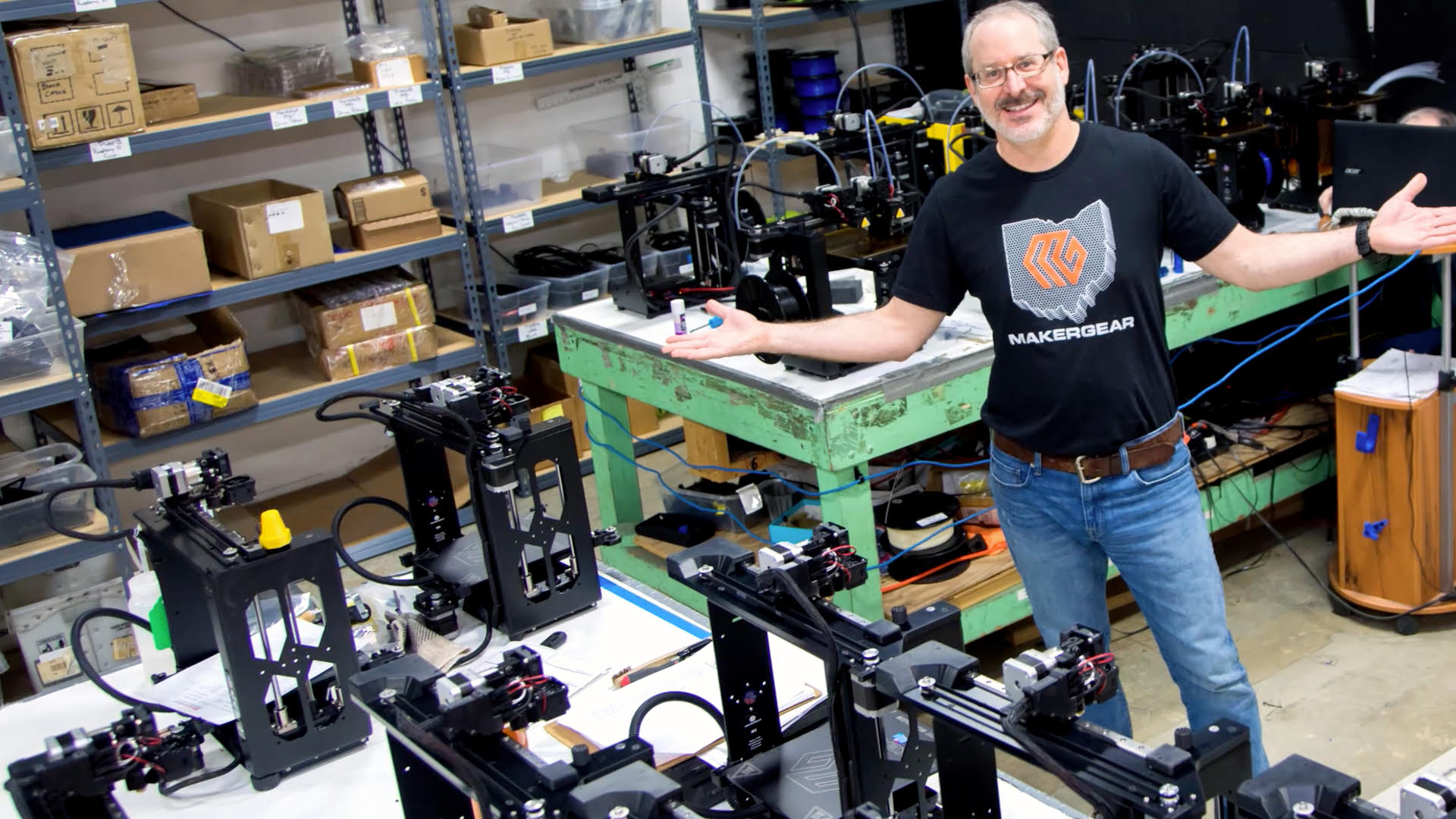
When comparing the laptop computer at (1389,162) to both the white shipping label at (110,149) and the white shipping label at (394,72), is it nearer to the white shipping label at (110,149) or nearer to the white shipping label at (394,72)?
the white shipping label at (394,72)

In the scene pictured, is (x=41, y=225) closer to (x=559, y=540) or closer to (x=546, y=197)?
(x=546, y=197)

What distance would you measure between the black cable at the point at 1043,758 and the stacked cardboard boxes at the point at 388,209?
3302mm

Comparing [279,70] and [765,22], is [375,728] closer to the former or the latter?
[279,70]

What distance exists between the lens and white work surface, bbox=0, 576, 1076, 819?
6.10ft

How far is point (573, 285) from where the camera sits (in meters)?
4.66

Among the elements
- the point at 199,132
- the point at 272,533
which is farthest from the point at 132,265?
the point at 272,533

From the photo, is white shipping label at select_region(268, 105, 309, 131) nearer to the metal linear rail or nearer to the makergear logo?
the metal linear rail

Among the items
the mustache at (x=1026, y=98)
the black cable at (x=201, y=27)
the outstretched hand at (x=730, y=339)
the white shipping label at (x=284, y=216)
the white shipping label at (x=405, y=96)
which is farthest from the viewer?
the black cable at (x=201, y=27)

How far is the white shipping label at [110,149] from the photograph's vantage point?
3.72 m

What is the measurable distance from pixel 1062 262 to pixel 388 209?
260 centimetres

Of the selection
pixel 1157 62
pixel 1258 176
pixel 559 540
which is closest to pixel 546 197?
pixel 1157 62

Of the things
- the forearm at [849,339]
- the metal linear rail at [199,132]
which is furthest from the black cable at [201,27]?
the forearm at [849,339]

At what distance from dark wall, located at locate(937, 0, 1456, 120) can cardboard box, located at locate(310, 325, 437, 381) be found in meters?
2.47

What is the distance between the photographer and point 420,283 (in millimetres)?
4340
